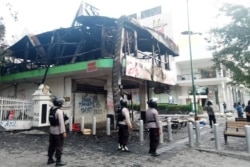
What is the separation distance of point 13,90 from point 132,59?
37.2 feet

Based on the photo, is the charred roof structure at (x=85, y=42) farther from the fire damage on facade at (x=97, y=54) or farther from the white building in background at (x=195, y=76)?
the white building in background at (x=195, y=76)

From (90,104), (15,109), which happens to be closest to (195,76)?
(90,104)

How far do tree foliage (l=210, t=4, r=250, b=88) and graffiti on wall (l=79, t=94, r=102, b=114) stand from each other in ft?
30.5

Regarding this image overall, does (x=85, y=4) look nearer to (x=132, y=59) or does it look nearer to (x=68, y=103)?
(x=132, y=59)

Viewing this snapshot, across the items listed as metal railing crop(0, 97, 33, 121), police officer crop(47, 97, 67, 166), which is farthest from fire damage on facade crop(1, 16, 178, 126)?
police officer crop(47, 97, 67, 166)

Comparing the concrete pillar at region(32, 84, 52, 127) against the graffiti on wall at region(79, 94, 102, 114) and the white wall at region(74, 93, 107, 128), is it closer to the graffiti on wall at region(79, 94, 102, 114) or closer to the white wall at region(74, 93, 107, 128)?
the white wall at region(74, 93, 107, 128)

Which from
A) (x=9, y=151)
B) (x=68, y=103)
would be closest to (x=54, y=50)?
(x=68, y=103)

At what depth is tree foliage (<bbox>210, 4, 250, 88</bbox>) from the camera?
→ 11.7m

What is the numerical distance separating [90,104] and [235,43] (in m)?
10.9

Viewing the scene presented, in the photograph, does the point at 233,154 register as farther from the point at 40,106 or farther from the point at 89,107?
the point at 89,107

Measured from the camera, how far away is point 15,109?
43.1 ft

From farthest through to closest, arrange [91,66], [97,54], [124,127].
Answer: [97,54], [91,66], [124,127]

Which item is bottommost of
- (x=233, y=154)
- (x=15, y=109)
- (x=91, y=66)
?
(x=233, y=154)

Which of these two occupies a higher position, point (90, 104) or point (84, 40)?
point (84, 40)
